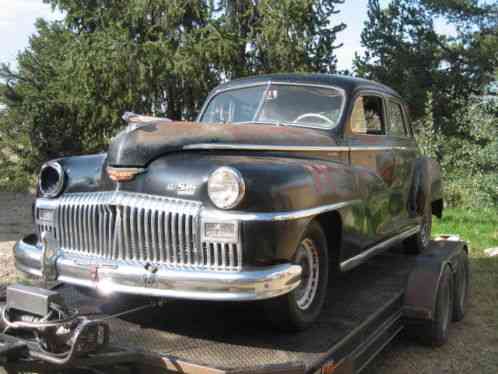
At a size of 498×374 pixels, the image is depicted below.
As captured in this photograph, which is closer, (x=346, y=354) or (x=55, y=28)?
(x=346, y=354)

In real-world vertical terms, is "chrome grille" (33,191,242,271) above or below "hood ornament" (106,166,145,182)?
below

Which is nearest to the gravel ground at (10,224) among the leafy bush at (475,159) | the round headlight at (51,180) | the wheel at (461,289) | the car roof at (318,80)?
the round headlight at (51,180)

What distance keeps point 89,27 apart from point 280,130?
67.3 feet

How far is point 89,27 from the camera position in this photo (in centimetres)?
2244

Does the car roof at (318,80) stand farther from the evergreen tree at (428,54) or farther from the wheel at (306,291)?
the evergreen tree at (428,54)

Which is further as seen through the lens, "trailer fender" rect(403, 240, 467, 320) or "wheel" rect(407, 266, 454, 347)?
"wheel" rect(407, 266, 454, 347)

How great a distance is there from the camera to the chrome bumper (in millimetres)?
2832

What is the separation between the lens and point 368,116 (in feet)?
15.9

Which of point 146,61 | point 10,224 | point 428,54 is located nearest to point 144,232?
point 10,224

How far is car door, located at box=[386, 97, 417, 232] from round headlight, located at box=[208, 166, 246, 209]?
2.34m

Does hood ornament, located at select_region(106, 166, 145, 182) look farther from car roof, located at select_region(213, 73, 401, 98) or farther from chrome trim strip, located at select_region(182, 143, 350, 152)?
car roof, located at select_region(213, 73, 401, 98)

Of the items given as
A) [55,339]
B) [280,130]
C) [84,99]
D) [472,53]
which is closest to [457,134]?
[472,53]

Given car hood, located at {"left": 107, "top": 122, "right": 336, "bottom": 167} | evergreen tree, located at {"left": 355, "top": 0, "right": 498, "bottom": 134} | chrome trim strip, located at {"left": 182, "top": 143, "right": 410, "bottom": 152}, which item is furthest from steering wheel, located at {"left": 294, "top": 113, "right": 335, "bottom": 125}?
evergreen tree, located at {"left": 355, "top": 0, "right": 498, "bottom": 134}

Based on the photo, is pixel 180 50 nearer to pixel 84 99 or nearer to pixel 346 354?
pixel 84 99
